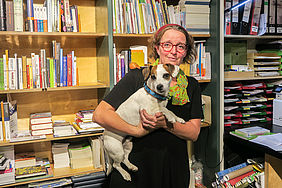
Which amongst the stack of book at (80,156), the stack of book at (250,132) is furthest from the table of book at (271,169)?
the stack of book at (80,156)

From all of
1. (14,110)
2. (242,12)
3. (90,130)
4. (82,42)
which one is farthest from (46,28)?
(242,12)

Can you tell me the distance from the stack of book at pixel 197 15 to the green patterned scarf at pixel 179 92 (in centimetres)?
122

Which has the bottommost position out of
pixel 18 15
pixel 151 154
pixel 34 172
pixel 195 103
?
pixel 34 172

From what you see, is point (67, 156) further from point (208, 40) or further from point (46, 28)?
point (208, 40)

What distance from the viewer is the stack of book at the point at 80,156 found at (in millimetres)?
2266

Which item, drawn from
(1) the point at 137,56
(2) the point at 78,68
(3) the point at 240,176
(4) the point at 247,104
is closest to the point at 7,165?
(2) the point at 78,68

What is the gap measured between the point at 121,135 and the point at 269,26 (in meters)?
2.09

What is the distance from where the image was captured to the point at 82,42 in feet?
7.90

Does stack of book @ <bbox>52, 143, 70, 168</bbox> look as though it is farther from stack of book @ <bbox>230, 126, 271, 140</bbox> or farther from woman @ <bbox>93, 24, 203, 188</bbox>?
stack of book @ <bbox>230, 126, 271, 140</bbox>

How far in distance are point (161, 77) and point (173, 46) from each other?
20 cm

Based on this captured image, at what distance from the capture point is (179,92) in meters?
1.28

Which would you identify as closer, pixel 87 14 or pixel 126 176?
pixel 126 176

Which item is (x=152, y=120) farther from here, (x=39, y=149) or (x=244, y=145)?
(x=39, y=149)

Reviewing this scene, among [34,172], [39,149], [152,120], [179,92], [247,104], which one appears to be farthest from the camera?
[247,104]
